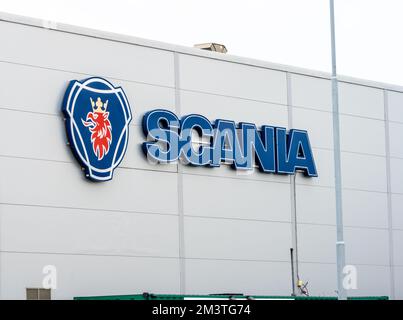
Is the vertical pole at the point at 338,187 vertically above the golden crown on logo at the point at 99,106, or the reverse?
the golden crown on logo at the point at 99,106

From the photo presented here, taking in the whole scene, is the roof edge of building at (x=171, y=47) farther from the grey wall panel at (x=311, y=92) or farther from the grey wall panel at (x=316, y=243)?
the grey wall panel at (x=316, y=243)

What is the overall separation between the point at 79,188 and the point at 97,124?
6.47ft

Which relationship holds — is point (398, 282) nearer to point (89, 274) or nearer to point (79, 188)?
point (89, 274)

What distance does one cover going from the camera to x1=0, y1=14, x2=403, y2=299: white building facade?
102 feet

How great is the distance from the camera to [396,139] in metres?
42.5

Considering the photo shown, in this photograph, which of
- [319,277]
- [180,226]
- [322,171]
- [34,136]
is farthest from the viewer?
[322,171]

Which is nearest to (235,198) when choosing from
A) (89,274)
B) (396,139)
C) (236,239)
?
(236,239)

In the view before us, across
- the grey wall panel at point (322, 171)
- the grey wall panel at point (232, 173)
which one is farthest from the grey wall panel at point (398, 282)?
the grey wall panel at point (232, 173)

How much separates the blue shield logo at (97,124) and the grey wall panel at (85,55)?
22.8 inches

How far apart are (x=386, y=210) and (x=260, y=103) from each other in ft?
23.6

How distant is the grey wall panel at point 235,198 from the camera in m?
35.2
